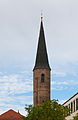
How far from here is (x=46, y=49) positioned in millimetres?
109500

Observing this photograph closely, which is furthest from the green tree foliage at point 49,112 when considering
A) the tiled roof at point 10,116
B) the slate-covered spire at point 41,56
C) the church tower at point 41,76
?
the tiled roof at point 10,116

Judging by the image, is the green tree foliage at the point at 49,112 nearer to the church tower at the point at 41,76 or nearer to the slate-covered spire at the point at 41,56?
the church tower at the point at 41,76

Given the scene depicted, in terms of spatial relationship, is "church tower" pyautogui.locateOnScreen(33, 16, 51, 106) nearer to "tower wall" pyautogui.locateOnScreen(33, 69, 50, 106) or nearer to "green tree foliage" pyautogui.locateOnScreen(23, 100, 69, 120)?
"tower wall" pyautogui.locateOnScreen(33, 69, 50, 106)

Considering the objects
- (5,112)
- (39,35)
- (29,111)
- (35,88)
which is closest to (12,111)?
(5,112)

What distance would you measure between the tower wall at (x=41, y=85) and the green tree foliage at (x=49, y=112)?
1796 inches

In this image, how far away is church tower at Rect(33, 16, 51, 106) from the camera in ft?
343

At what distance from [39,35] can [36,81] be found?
14134 mm

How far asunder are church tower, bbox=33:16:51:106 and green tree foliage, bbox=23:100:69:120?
4559cm

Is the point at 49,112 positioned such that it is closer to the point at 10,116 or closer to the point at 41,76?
the point at 41,76

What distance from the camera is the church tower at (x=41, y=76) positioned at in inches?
4122

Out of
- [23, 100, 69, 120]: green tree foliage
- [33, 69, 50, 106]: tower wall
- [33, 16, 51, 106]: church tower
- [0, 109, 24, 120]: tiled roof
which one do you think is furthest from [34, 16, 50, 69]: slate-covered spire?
[23, 100, 69, 120]: green tree foliage

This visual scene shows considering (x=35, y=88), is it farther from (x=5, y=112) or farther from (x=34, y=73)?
(x=5, y=112)

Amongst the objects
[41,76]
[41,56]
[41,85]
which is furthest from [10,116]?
[41,56]

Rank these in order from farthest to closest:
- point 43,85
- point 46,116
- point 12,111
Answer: point 12,111, point 43,85, point 46,116
